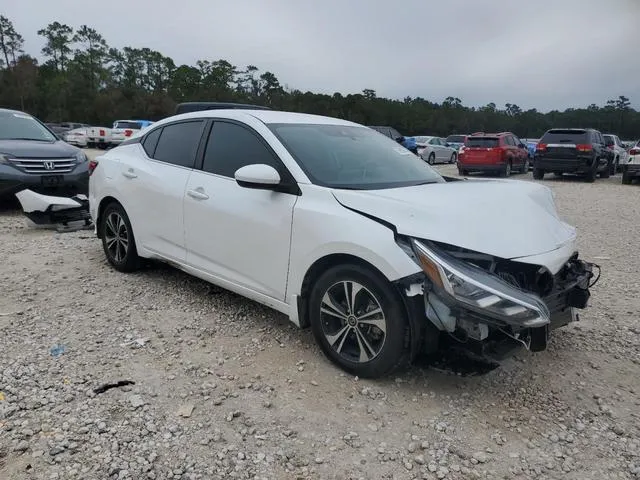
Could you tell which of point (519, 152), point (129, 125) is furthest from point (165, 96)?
point (519, 152)

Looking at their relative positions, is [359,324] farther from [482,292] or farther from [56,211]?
[56,211]

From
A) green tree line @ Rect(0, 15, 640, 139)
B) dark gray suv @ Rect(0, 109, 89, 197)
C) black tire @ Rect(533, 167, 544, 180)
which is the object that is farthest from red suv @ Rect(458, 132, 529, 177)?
green tree line @ Rect(0, 15, 640, 139)

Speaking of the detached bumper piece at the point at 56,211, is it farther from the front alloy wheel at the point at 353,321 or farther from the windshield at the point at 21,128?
the front alloy wheel at the point at 353,321

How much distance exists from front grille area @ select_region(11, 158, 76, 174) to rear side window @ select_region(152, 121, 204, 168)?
4100mm

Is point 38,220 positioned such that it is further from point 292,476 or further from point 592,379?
point 592,379

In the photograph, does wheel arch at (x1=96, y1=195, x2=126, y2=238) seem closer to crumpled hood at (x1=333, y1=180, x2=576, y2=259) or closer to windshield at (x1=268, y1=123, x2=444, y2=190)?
windshield at (x1=268, y1=123, x2=444, y2=190)

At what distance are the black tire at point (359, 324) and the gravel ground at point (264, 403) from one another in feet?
A: 0.46

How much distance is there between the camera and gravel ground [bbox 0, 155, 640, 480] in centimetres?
246

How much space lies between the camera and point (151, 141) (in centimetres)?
492

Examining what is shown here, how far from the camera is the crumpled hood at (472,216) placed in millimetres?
2850

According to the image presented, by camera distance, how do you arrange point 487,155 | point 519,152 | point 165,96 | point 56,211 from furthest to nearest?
point 165,96
point 519,152
point 487,155
point 56,211

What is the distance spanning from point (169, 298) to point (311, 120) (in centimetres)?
199

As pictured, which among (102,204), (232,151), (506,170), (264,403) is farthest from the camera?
(506,170)

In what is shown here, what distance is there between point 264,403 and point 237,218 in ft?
4.49
